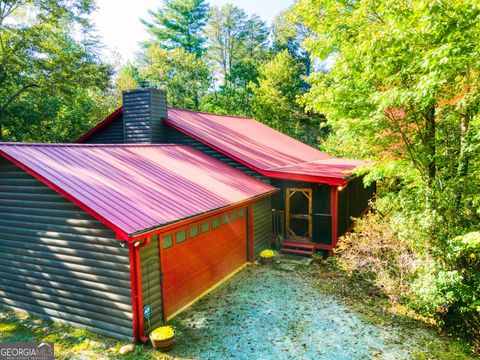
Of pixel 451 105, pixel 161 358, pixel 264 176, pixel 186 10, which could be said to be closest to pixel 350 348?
pixel 161 358

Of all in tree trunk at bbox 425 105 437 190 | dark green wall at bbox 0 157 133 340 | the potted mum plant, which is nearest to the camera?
the potted mum plant

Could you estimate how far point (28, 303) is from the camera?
819 cm

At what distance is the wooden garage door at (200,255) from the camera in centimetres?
802

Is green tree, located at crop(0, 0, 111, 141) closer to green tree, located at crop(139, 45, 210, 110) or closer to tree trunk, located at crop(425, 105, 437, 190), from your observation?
green tree, located at crop(139, 45, 210, 110)

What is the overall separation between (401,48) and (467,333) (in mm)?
6412

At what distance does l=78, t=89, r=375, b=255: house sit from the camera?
40.3ft

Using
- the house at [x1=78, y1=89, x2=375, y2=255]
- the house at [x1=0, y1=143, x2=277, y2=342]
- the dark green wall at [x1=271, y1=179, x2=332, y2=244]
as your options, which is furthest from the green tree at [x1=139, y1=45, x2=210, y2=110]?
the house at [x1=0, y1=143, x2=277, y2=342]

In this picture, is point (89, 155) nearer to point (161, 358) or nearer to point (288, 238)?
point (161, 358)

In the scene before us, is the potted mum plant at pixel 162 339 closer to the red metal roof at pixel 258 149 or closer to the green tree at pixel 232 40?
the red metal roof at pixel 258 149

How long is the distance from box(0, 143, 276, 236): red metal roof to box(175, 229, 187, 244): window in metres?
0.73

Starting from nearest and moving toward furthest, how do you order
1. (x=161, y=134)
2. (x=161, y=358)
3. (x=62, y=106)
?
1. (x=161, y=358)
2. (x=161, y=134)
3. (x=62, y=106)

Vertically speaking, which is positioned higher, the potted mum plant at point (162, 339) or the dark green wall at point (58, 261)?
the dark green wall at point (58, 261)

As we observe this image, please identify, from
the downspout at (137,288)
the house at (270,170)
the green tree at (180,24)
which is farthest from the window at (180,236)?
the green tree at (180,24)

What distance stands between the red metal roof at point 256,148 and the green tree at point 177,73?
10256 mm
